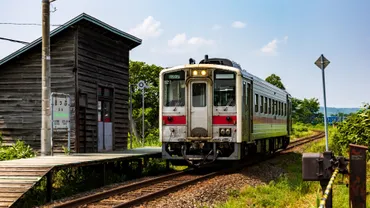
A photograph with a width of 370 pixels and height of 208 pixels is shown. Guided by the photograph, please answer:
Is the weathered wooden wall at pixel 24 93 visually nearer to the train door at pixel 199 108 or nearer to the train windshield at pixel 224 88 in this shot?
the train door at pixel 199 108

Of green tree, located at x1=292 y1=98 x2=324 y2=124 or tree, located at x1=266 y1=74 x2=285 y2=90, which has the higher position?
tree, located at x1=266 y1=74 x2=285 y2=90

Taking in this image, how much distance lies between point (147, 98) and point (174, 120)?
24.3 meters

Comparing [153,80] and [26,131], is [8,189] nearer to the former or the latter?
[26,131]

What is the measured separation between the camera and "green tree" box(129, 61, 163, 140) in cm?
3688

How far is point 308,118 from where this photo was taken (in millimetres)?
93812

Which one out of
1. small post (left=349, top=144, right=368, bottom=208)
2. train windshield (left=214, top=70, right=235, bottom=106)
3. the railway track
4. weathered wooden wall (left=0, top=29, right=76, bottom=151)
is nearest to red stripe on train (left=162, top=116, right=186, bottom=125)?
train windshield (left=214, top=70, right=235, bottom=106)

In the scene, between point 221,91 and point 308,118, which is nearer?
point 221,91

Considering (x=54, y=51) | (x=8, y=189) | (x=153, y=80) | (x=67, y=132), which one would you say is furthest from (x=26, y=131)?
(x=153, y=80)

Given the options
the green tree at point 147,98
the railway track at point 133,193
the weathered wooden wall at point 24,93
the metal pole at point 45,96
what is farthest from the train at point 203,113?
the green tree at point 147,98

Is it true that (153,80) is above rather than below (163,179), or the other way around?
above

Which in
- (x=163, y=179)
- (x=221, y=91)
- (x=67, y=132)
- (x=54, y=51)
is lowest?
(x=163, y=179)

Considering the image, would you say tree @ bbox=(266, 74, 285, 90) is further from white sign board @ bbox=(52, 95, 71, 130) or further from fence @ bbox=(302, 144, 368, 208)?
fence @ bbox=(302, 144, 368, 208)

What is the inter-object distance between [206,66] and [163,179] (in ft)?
10.4

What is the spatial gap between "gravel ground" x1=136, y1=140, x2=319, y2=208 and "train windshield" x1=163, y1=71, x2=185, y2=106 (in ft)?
7.68
